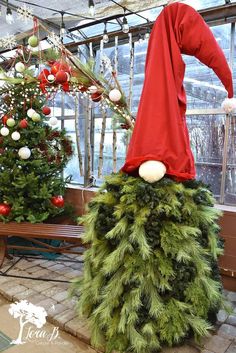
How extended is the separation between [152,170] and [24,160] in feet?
6.14

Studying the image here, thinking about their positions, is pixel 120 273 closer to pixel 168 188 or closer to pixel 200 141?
pixel 168 188

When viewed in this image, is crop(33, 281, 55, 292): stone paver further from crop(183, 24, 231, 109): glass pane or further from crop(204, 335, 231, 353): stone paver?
crop(183, 24, 231, 109): glass pane

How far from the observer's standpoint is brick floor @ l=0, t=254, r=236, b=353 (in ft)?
5.94

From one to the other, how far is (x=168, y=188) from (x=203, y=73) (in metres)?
1.94

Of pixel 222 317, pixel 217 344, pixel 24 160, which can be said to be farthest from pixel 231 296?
pixel 24 160

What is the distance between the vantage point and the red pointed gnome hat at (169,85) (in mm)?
1653

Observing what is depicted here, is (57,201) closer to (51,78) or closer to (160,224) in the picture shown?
(51,78)

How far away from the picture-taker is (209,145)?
3072 millimetres

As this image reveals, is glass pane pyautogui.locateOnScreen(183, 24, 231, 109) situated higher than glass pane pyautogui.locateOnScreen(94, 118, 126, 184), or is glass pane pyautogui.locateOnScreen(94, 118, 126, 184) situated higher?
glass pane pyautogui.locateOnScreen(183, 24, 231, 109)

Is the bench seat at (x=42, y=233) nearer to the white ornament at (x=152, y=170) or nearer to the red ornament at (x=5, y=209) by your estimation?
the red ornament at (x=5, y=209)

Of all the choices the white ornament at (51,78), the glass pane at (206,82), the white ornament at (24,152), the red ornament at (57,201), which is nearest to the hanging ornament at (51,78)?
the white ornament at (51,78)

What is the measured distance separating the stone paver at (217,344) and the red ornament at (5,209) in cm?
217

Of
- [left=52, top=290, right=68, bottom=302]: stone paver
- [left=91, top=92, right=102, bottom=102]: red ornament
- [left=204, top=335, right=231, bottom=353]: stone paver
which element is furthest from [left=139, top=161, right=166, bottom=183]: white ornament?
[left=52, top=290, right=68, bottom=302]: stone paver

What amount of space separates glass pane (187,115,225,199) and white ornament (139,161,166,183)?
5.19ft
